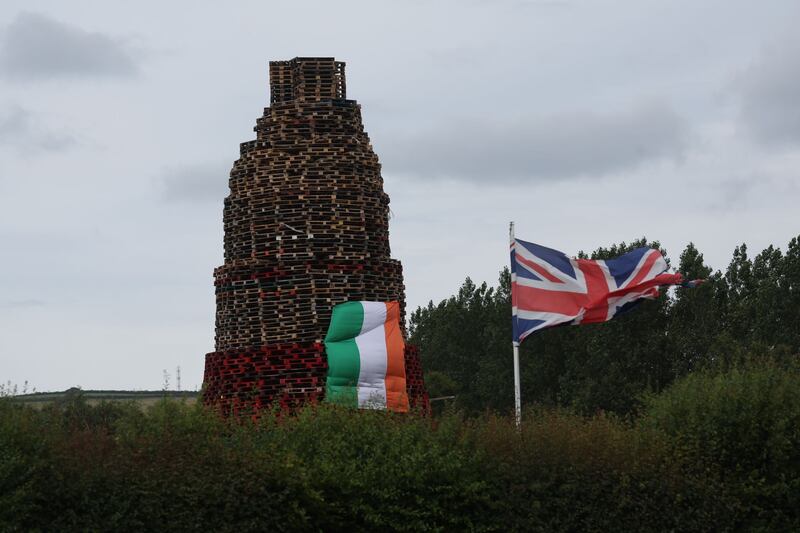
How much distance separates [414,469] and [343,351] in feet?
28.2

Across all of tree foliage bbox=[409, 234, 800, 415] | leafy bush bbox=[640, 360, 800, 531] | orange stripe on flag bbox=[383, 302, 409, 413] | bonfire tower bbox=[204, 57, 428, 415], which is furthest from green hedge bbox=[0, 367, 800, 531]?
tree foliage bbox=[409, 234, 800, 415]

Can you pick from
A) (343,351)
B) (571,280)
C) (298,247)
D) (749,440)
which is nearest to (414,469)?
(343,351)

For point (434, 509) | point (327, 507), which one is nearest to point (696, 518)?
point (434, 509)

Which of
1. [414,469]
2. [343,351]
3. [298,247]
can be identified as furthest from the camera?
[298,247]

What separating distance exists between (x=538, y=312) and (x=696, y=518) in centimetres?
794

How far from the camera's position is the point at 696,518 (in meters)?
39.3

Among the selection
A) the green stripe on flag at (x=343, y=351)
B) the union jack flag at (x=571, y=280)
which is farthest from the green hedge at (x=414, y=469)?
the green stripe on flag at (x=343, y=351)

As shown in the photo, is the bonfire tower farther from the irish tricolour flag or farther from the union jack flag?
the union jack flag

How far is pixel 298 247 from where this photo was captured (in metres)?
46.3

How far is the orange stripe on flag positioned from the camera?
4544cm

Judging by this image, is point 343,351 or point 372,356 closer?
point 343,351

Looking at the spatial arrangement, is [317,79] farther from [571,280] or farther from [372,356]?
[571,280]

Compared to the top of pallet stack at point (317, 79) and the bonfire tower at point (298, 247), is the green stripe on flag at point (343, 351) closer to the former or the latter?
the bonfire tower at point (298, 247)

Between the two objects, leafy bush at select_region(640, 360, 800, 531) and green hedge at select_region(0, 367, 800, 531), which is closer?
green hedge at select_region(0, 367, 800, 531)
